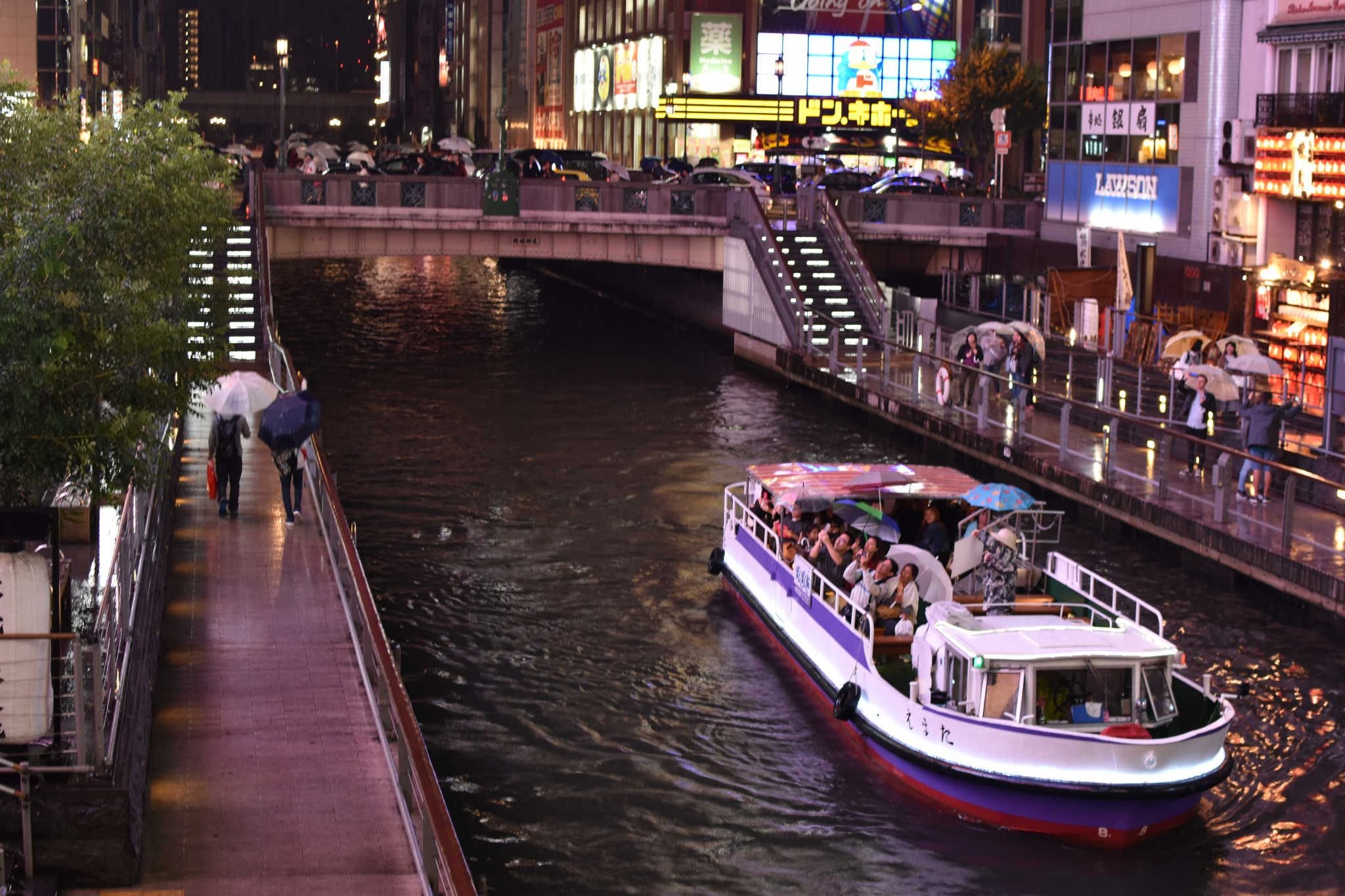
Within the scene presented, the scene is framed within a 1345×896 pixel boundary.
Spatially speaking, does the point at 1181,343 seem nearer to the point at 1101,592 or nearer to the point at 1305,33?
the point at 1101,592

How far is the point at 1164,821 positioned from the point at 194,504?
13.6 meters

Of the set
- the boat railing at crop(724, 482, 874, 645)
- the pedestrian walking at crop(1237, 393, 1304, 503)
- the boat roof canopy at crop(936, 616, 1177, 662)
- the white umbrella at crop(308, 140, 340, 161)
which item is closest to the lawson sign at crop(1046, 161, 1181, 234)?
the pedestrian walking at crop(1237, 393, 1304, 503)

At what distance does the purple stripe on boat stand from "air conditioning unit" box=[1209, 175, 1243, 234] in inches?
1018

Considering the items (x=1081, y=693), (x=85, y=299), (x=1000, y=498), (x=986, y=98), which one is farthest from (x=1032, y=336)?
(x=986, y=98)

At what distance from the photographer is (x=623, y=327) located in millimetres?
61844

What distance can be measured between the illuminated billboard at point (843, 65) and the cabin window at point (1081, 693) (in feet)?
284

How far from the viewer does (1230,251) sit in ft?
151

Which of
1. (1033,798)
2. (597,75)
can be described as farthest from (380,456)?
(597,75)

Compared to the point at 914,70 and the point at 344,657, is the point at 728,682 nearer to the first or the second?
the point at 344,657

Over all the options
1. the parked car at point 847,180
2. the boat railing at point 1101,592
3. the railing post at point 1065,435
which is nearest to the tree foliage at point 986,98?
the parked car at point 847,180

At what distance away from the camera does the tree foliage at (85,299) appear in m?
14.3

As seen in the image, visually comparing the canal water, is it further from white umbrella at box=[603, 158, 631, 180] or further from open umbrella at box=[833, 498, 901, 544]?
white umbrella at box=[603, 158, 631, 180]

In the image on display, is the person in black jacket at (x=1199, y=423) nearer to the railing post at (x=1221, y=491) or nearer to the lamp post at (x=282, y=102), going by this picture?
the railing post at (x=1221, y=491)

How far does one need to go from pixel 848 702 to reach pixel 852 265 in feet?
105
